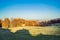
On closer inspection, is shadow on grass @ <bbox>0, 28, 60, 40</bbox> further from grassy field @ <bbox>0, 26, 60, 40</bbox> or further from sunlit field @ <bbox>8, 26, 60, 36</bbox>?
sunlit field @ <bbox>8, 26, 60, 36</bbox>

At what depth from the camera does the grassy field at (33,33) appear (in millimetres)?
7152

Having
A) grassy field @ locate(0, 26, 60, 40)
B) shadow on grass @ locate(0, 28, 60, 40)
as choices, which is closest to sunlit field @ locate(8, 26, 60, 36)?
grassy field @ locate(0, 26, 60, 40)

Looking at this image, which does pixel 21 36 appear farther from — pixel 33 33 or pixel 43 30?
pixel 43 30

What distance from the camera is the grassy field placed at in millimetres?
7152

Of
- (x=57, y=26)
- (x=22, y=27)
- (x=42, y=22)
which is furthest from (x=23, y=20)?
(x=57, y=26)

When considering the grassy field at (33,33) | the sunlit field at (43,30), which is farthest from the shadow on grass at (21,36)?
the sunlit field at (43,30)

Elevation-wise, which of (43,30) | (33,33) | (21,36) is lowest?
(21,36)

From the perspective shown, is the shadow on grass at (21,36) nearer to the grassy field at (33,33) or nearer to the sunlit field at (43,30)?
the grassy field at (33,33)

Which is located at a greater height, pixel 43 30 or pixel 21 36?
pixel 43 30

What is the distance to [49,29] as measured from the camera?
7.20 meters

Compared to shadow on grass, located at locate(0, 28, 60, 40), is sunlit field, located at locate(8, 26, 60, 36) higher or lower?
higher

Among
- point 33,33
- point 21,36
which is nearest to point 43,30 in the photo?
point 33,33

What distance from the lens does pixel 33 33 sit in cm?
725

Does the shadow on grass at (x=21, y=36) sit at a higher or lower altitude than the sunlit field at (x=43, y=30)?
lower
